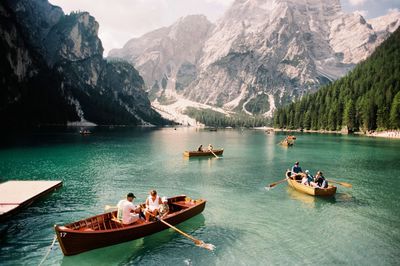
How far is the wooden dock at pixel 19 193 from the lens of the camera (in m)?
30.7

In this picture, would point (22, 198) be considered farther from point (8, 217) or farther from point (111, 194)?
point (111, 194)

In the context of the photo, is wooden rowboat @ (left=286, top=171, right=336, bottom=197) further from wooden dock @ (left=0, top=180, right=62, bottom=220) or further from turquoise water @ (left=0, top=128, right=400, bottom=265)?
wooden dock @ (left=0, top=180, right=62, bottom=220)

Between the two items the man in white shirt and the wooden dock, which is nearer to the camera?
the man in white shirt

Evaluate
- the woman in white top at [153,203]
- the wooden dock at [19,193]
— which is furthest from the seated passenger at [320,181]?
the wooden dock at [19,193]

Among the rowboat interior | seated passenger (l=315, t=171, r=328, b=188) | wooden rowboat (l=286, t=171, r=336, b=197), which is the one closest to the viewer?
the rowboat interior

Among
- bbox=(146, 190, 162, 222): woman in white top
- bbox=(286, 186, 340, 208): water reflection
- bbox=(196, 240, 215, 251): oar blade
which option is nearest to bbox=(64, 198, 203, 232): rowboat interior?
bbox=(146, 190, 162, 222): woman in white top

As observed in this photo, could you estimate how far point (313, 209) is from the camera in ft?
116

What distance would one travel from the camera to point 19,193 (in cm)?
3638

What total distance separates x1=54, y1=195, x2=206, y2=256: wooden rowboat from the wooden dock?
10.4 m

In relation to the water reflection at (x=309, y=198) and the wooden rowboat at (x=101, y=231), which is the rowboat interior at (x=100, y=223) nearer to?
the wooden rowboat at (x=101, y=231)

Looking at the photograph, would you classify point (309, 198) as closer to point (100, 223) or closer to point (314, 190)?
point (314, 190)

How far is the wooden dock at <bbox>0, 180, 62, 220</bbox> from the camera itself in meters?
30.7

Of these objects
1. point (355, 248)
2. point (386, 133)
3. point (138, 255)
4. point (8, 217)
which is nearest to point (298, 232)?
point (355, 248)

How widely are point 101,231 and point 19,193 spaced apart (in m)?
19.0
